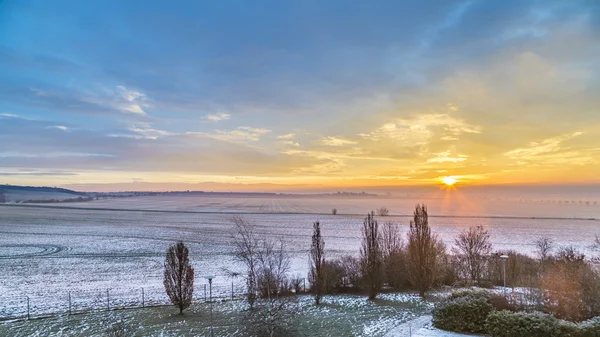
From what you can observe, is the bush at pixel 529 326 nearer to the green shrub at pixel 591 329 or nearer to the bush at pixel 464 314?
the green shrub at pixel 591 329

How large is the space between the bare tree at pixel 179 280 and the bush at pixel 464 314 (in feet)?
44.3

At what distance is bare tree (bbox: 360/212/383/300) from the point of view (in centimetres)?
2455

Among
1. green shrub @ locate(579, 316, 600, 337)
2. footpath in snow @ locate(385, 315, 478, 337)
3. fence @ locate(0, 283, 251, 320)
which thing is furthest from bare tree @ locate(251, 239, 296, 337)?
green shrub @ locate(579, 316, 600, 337)

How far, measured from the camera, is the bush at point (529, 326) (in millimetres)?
14352

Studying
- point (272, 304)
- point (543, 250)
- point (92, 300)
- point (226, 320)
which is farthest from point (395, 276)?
point (92, 300)

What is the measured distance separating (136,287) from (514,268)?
97.0 feet

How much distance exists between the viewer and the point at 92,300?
2419cm

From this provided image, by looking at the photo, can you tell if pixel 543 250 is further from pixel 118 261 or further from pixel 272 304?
pixel 118 261

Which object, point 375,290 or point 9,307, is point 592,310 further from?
point 9,307

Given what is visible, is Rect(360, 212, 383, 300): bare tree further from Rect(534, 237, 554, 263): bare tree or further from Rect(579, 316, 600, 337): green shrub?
Rect(534, 237, 554, 263): bare tree

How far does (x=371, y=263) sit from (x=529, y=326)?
1133cm

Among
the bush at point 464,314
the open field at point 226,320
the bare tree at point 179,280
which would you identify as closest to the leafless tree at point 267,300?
the open field at point 226,320

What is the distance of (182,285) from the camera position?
21.1 metres

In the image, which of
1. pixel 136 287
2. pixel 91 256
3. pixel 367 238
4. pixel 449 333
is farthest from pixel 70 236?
pixel 449 333
